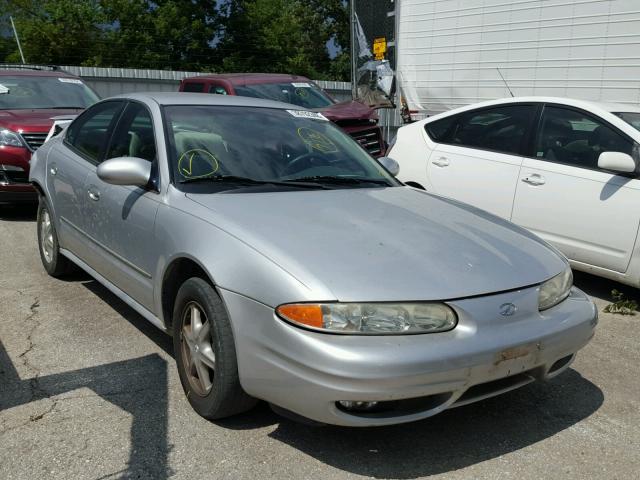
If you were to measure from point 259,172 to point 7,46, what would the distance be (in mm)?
29510

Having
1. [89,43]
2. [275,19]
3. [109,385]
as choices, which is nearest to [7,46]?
[89,43]

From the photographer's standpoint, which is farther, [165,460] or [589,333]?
[589,333]

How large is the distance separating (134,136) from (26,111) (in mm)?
4884

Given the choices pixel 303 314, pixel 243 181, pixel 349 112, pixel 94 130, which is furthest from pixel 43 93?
pixel 303 314

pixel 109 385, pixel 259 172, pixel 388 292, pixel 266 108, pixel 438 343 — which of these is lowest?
pixel 109 385

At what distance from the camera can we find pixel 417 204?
12.6 feet

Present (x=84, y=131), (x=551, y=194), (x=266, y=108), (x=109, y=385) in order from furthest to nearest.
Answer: (x=551, y=194) → (x=84, y=131) → (x=266, y=108) → (x=109, y=385)

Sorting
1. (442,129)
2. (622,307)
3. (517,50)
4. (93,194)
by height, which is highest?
(517,50)

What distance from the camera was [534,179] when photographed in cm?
550

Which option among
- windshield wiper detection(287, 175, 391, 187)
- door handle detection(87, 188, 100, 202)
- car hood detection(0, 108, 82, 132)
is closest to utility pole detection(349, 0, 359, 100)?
car hood detection(0, 108, 82, 132)

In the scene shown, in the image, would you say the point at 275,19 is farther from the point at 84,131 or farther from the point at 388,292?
the point at 388,292

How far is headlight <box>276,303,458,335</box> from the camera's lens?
105 inches

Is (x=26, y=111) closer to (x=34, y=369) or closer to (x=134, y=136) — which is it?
(x=134, y=136)

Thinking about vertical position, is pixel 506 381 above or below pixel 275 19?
below
